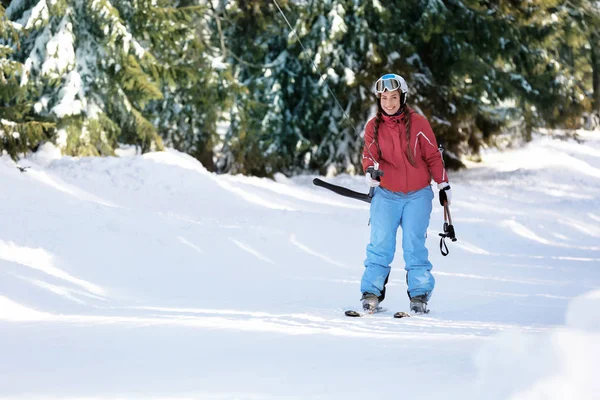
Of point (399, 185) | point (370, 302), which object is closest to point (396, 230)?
point (399, 185)

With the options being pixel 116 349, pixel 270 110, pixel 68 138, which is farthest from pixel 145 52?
pixel 116 349

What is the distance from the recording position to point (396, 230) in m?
7.17

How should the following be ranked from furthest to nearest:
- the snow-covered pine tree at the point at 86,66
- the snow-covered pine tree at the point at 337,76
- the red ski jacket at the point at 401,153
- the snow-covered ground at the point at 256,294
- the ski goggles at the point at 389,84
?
the snow-covered pine tree at the point at 337,76 → the snow-covered pine tree at the point at 86,66 → the red ski jacket at the point at 401,153 → the ski goggles at the point at 389,84 → the snow-covered ground at the point at 256,294

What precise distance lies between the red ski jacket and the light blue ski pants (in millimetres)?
84

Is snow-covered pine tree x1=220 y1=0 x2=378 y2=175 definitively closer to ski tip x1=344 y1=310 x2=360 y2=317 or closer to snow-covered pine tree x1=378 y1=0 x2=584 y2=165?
snow-covered pine tree x1=378 y1=0 x2=584 y2=165

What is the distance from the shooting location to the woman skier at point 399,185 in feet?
23.2

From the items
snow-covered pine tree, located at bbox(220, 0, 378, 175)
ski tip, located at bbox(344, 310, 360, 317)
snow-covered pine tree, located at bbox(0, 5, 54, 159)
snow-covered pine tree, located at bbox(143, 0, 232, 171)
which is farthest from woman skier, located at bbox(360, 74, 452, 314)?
snow-covered pine tree, located at bbox(220, 0, 378, 175)

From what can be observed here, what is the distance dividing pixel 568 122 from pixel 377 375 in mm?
22316

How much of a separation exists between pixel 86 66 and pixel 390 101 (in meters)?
10.1

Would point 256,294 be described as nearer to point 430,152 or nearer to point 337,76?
point 430,152

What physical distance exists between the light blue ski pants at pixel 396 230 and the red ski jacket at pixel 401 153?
84 millimetres

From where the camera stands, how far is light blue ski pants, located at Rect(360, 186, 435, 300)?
7.15m

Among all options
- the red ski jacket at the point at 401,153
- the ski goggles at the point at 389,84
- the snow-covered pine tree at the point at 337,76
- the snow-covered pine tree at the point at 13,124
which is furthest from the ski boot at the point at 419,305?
the snow-covered pine tree at the point at 337,76

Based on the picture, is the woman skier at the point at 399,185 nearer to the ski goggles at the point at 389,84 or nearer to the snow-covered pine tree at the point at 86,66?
the ski goggles at the point at 389,84
